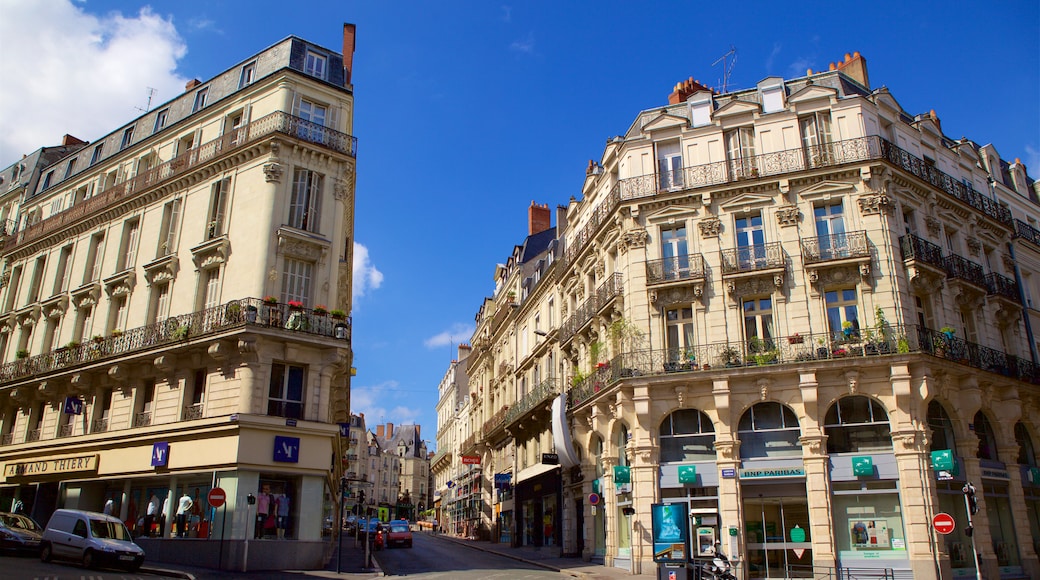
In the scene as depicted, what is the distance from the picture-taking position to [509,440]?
40.7 metres

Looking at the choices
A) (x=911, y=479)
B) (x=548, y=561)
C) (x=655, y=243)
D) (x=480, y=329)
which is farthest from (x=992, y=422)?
(x=480, y=329)

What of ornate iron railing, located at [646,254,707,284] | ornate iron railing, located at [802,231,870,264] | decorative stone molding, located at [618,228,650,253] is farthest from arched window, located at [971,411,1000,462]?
decorative stone molding, located at [618,228,650,253]

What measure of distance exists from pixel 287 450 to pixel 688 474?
40.0ft

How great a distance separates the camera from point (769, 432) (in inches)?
851

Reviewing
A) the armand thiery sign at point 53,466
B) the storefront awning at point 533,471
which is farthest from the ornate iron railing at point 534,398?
the armand thiery sign at point 53,466

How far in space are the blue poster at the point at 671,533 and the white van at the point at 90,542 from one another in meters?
12.3

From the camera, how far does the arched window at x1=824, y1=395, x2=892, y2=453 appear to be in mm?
20547

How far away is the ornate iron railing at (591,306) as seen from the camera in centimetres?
2534

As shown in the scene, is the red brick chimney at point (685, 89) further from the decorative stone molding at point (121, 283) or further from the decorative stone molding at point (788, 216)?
the decorative stone molding at point (121, 283)

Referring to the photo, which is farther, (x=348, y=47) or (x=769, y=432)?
(x=348, y=47)

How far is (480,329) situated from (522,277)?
13.3m

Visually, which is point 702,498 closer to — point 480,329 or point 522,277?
point 522,277

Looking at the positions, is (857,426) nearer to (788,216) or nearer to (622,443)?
(788,216)

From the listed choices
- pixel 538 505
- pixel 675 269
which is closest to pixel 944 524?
pixel 675 269
